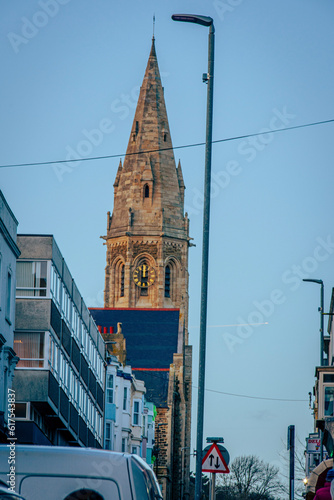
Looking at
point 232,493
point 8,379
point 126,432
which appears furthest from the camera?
point 232,493

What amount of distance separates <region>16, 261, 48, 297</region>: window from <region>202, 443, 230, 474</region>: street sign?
1515 centimetres

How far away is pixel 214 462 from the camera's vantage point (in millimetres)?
17359

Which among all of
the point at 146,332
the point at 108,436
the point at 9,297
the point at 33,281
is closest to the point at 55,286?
the point at 33,281

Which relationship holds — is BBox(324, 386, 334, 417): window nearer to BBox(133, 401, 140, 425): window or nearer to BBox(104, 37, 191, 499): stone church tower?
BBox(133, 401, 140, 425): window

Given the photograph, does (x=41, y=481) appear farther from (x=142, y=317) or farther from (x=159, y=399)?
(x=142, y=317)

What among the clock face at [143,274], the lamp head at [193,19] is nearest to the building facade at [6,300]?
the lamp head at [193,19]

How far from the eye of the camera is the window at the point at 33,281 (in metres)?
31.9

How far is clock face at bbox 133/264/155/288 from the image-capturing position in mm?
101438

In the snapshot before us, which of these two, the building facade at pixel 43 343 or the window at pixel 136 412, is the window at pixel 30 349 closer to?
the building facade at pixel 43 343

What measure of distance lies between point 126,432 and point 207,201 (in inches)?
1686

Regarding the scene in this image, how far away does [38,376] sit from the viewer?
3150 centimetres

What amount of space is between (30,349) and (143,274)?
69.9m

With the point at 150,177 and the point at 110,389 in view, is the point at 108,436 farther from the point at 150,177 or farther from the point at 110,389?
the point at 150,177

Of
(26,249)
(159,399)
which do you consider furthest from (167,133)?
(26,249)
